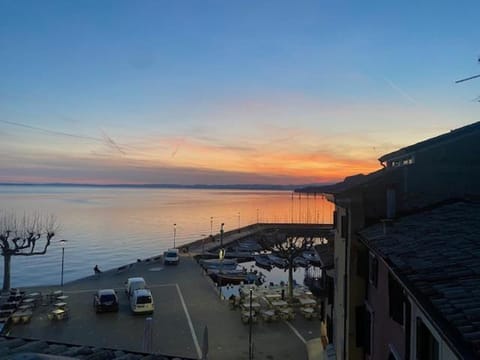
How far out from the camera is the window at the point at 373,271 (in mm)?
11422

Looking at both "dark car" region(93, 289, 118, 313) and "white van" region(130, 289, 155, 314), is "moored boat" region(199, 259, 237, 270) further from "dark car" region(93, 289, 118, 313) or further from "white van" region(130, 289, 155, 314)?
"dark car" region(93, 289, 118, 313)

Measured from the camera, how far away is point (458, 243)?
7.65 meters

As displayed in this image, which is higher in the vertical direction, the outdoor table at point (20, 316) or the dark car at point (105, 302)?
the dark car at point (105, 302)

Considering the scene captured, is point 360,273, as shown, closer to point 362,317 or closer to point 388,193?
point 362,317

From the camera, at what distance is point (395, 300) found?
30.1 ft

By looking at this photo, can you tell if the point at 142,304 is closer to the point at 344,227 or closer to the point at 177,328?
the point at 177,328

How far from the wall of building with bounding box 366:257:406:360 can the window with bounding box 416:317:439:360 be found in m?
1.41

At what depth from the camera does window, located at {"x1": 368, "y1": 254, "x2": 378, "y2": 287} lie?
450 inches

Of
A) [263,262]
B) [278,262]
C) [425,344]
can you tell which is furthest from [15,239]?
[278,262]

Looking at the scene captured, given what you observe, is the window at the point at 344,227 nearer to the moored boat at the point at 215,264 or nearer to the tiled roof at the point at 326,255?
the tiled roof at the point at 326,255


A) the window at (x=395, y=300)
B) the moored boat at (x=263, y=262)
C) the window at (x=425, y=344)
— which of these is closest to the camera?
the window at (x=425, y=344)

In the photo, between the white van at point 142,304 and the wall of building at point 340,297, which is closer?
the wall of building at point 340,297

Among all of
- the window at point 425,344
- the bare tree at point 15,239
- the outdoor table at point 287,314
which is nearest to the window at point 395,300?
the window at point 425,344

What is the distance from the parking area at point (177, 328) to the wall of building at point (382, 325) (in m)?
10.0
